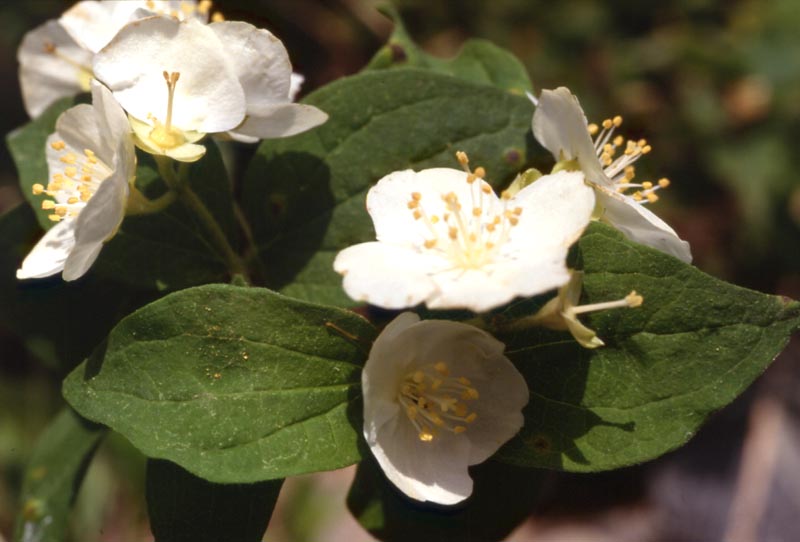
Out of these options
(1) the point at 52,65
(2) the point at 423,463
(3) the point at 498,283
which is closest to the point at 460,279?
(3) the point at 498,283

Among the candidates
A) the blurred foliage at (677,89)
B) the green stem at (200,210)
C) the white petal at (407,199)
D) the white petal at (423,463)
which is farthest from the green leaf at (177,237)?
the blurred foliage at (677,89)

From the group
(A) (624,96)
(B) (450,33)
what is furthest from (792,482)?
(B) (450,33)

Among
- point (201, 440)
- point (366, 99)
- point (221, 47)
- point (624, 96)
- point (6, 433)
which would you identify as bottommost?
point (6, 433)

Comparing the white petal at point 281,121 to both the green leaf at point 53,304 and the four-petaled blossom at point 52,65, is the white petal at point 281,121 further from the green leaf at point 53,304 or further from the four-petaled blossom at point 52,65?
the green leaf at point 53,304

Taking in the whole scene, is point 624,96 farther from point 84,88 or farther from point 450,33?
point 84,88

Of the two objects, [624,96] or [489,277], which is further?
[624,96]

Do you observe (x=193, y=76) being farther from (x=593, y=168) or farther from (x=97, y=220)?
(x=593, y=168)
